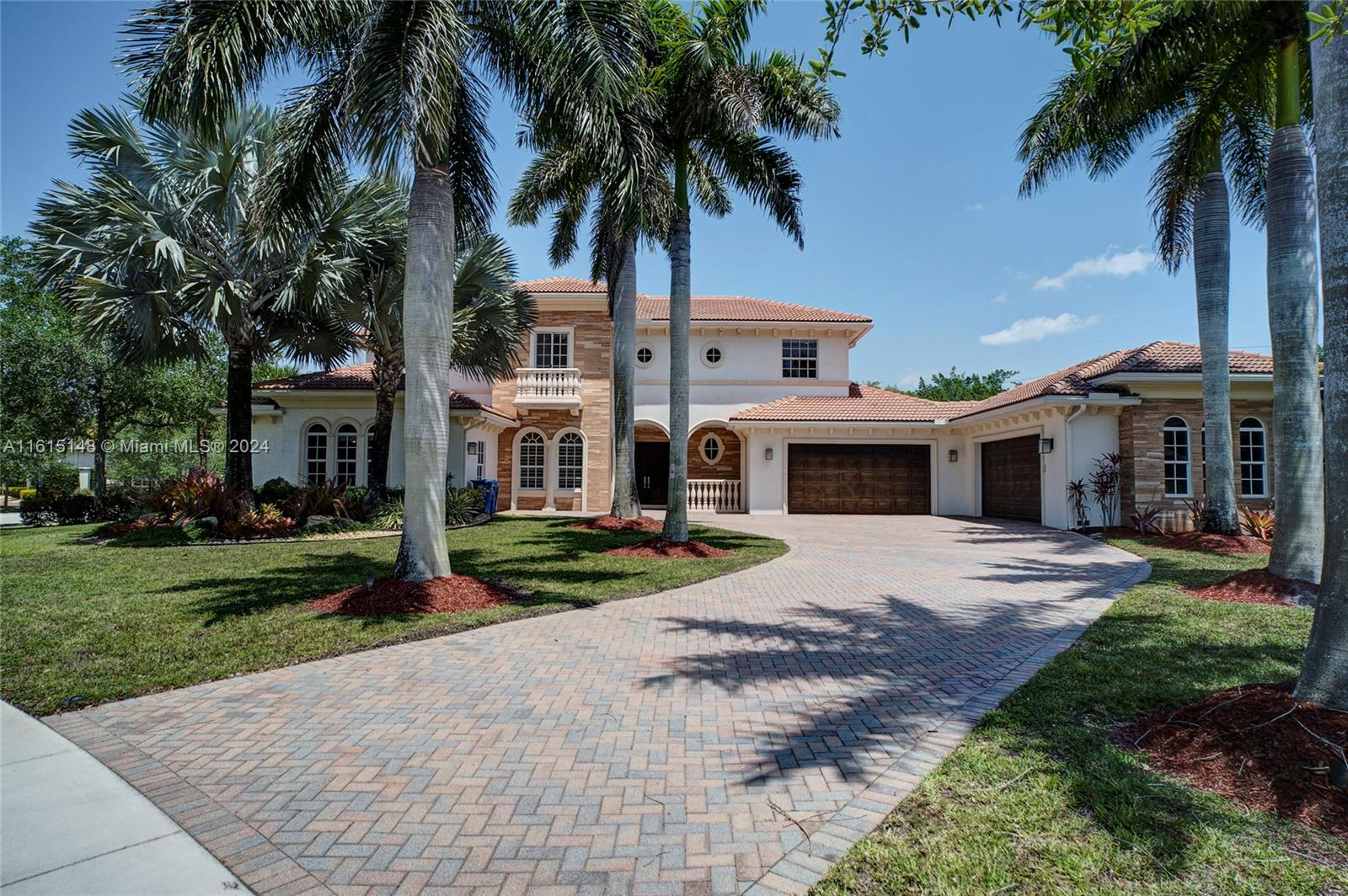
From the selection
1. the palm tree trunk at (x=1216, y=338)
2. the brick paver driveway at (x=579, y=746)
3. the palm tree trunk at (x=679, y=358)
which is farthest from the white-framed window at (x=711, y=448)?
the brick paver driveway at (x=579, y=746)

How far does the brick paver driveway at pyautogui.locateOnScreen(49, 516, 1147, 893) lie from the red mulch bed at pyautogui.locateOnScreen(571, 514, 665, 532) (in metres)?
8.96

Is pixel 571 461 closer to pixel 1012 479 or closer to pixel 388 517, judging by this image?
pixel 388 517

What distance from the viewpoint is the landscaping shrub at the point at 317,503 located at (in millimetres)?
16047

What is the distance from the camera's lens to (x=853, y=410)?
76.2 feet

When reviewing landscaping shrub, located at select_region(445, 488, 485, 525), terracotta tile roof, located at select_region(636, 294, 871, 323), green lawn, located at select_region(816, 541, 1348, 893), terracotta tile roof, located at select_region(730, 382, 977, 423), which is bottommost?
green lawn, located at select_region(816, 541, 1348, 893)

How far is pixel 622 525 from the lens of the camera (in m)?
17.0

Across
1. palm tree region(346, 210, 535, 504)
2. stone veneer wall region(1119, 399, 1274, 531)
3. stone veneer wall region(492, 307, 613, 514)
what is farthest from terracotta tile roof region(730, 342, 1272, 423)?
palm tree region(346, 210, 535, 504)

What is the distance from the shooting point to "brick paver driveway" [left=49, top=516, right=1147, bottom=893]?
116 inches

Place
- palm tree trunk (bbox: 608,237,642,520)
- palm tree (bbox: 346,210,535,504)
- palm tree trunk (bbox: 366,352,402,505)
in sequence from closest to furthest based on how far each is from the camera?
palm tree (bbox: 346,210,535,504) → palm tree trunk (bbox: 366,352,402,505) → palm tree trunk (bbox: 608,237,642,520)

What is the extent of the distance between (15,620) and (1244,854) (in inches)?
407

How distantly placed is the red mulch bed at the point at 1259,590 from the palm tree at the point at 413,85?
391 inches

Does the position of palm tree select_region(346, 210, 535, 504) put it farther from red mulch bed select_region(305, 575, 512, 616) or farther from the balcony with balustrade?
red mulch bed select_region(305, 575, 512, 616)

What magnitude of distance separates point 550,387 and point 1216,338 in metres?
18.3

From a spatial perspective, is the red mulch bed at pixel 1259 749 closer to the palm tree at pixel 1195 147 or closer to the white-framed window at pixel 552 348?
the palm tree at pixel 1195 147
